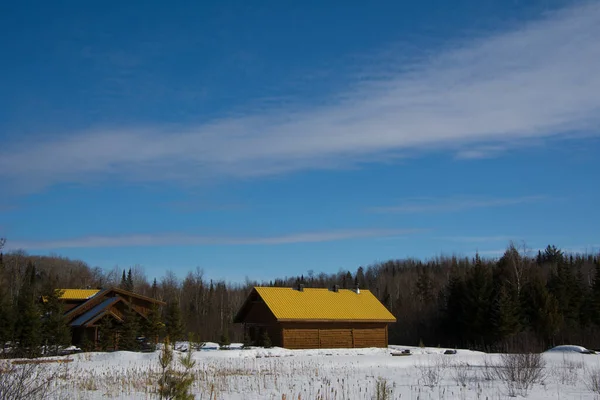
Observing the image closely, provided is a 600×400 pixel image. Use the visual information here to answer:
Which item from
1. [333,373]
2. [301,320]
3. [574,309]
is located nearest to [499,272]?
[574,309]

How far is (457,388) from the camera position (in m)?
15.5

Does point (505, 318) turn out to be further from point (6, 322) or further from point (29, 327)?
point (6, 322)

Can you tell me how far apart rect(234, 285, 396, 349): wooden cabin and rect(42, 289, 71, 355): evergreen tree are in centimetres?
1285

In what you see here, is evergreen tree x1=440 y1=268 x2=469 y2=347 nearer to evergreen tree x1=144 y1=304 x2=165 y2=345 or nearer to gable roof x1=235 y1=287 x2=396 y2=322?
gable roof x1=235 y1=287 x2=396 y2=322

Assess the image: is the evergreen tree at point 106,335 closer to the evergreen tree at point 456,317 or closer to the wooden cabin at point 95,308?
the wooden cabin at point 95,308

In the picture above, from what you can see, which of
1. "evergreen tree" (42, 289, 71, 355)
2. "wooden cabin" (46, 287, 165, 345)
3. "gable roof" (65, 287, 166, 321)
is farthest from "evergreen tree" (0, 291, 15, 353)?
"gable roof" (65, 287, 166, 321)

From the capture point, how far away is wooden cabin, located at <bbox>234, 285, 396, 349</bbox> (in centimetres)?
4116

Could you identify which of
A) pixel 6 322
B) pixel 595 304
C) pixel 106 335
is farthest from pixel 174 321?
pixel 595 304

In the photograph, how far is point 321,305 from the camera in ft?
145

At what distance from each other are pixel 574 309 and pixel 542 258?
61.4m

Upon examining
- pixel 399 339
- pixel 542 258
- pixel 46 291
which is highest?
pixel 542 258

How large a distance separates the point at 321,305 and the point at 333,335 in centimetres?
256

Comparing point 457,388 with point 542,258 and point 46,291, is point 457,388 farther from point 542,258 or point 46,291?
point 542,258

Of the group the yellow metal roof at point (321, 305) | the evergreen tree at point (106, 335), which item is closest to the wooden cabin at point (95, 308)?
the evergreen tree at point (106, 335)
